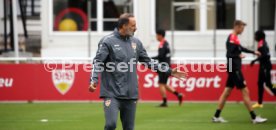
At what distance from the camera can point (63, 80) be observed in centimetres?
2239

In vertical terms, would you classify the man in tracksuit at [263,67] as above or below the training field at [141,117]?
above

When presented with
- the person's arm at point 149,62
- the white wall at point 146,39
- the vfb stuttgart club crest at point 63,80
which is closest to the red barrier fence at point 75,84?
the vfb stuttgart club crest at point 63,80

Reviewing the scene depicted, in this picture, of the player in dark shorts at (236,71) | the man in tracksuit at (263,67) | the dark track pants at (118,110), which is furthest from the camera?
the man in tracksuit at (263,67)

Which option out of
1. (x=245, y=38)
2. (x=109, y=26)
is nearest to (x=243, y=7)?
(x=245, y=38)

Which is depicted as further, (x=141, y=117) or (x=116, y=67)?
(x=141, y=117)

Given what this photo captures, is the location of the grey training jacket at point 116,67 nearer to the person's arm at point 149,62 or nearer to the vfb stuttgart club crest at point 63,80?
the person's arm at point 149,62

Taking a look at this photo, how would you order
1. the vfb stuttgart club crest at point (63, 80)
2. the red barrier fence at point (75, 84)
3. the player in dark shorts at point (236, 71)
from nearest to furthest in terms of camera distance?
1. the player in dark shorts at point (236, 71)
2. the red barrier fence at point (75, 84)
3. the vfb stuttgart club crest at point (63, 80)

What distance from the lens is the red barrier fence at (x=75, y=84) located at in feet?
72.7

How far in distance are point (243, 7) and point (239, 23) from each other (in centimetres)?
1116

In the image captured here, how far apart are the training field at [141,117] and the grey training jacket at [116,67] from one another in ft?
13.9

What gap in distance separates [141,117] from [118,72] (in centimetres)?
679

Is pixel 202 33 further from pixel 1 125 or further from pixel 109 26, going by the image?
pixel 1 125

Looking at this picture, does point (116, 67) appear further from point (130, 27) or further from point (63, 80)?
point (63, 80)

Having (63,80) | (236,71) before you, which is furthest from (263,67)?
(63,80)
